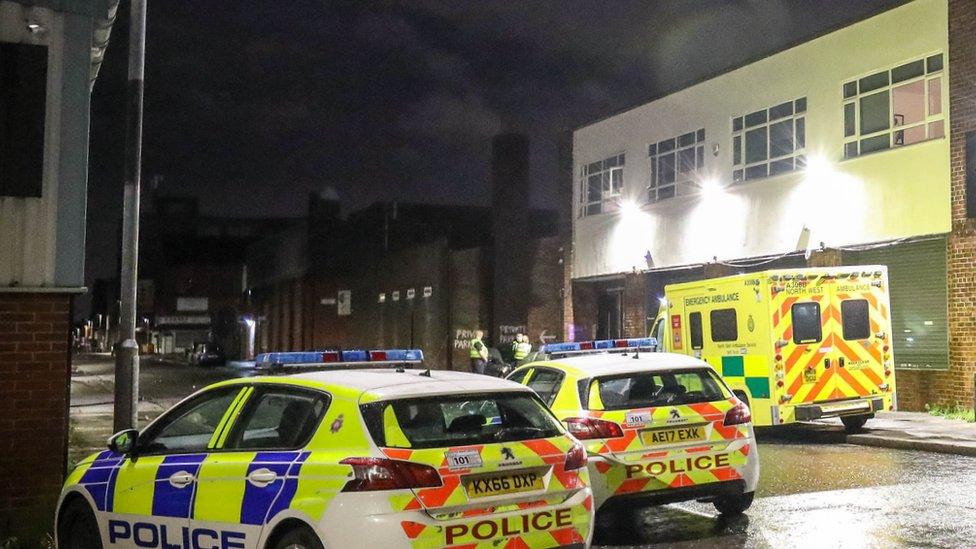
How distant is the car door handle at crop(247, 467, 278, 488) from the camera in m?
5.29

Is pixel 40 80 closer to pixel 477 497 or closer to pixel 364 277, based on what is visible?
pixel 477 497

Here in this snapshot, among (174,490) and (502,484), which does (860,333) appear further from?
(174,490)

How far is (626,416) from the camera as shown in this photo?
312 inches

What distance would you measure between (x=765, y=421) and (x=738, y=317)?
1.68 metres

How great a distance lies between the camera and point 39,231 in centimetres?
838

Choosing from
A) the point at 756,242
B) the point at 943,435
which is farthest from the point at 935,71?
the point at 943,435

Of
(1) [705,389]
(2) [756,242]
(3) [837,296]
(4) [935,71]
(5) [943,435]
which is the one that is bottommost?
(5) [943,435]

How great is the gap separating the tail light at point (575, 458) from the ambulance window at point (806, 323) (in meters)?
9.39

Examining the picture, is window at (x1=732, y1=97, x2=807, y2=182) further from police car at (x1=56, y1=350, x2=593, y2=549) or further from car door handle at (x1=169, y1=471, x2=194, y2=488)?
car door handle at (x1=169, y1=471, x2=194, y2=488)

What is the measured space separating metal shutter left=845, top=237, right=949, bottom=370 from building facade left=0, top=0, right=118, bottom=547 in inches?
595

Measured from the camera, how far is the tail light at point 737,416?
8102mm

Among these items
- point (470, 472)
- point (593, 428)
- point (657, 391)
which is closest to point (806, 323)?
point (657, 391)

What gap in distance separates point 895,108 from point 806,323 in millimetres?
6674

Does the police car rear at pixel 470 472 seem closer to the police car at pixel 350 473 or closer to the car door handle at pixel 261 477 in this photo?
the police car at pixel 350 473
